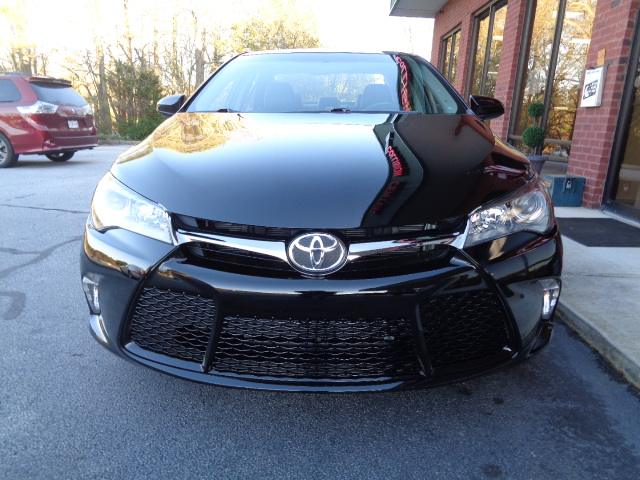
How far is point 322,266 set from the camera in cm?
153

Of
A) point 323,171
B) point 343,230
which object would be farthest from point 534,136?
point 343,230

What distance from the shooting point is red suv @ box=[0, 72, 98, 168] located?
8.70 metres

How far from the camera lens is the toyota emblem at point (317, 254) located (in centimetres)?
152

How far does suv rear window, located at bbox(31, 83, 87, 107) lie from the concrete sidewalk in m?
8.72

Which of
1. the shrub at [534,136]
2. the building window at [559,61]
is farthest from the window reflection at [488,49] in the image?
the shrub at [534,136]

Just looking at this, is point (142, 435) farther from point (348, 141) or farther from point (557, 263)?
point (557, 263)

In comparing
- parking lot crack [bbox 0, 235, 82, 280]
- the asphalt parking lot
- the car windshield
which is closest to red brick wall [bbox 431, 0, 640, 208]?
the car windshield

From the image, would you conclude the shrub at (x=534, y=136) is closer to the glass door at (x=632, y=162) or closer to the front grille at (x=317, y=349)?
the glass door at (x=632, y=162)

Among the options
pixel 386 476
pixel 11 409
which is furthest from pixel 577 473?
pixel 11 409

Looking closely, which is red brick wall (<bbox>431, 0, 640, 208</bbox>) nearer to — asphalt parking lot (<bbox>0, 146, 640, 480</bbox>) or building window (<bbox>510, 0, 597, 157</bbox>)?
building window (<bbox>510, 0, 597, 157</bbox>)

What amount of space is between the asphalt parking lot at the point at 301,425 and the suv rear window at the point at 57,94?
7.68m

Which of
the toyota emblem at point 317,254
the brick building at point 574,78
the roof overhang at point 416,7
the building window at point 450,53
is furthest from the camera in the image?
the roof overhang at point 416,7

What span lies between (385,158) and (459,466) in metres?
1.11

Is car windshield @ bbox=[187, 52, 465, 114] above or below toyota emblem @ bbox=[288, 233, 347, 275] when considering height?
above
